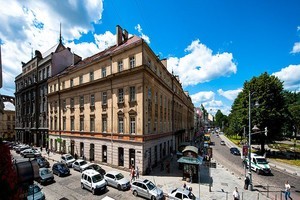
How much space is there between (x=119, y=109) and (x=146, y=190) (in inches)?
528

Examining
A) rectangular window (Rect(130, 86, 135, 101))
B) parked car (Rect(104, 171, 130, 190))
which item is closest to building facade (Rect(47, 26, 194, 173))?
rectangular window (Rect(130, 86, 135, 101))

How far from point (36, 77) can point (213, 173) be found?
173 feet

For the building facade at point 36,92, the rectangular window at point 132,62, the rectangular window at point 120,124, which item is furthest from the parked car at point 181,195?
the building facade at point 36,92

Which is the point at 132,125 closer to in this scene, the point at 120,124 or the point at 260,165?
the point at 120,124

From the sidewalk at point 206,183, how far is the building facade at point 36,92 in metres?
30.9

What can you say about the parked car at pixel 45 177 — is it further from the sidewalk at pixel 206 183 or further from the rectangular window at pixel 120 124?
the rectangular window at pixel 120 124

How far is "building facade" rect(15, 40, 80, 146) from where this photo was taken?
46812 millimetres

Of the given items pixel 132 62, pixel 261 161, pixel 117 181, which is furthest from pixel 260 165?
pixel 132 62

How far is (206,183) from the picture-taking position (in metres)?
21.6

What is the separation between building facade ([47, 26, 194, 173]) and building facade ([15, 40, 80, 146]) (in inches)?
422

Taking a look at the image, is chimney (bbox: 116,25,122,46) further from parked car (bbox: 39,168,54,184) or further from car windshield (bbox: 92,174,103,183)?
parked car (bbox: 39,168,54,184)

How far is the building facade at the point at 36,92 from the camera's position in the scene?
46.8 meters

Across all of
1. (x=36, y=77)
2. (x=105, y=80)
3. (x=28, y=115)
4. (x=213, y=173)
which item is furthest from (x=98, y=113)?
(x=28, y=115)

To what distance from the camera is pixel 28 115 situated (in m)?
55.4
